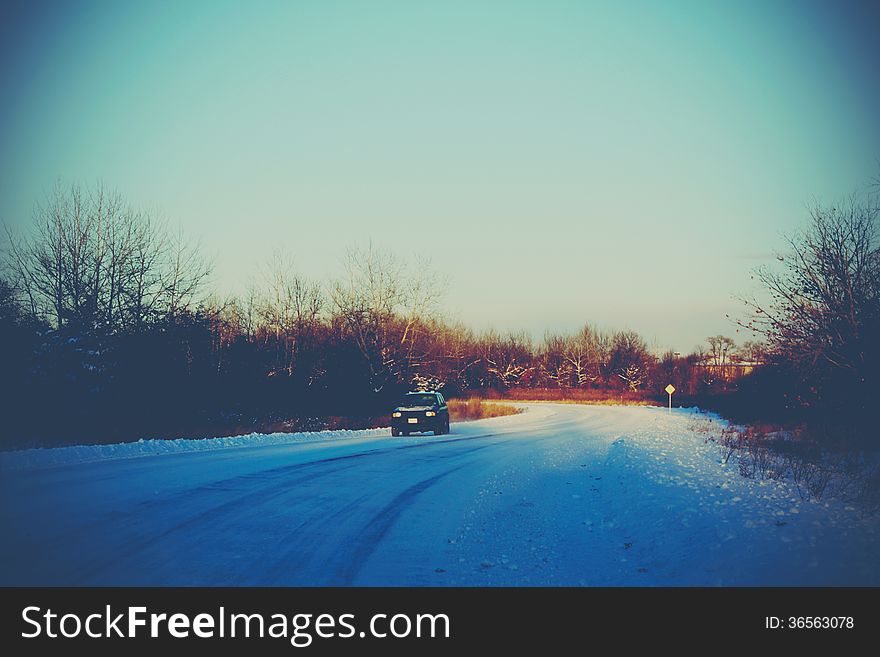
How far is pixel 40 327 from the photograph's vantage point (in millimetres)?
23109

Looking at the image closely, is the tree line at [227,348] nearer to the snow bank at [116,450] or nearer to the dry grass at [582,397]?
the snow bank at [116,450]

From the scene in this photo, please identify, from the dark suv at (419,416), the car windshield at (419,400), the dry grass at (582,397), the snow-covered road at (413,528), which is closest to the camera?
the snow-covered road at (413,528)

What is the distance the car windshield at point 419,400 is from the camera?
2748 centimetres

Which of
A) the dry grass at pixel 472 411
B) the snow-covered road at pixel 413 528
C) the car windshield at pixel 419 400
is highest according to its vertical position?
the car windshield at pixel 419 400

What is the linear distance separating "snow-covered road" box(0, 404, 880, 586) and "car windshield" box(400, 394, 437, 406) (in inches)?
548

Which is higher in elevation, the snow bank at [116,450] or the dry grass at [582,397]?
the snow bank at [116,450]

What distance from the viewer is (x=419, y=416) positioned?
2627 cm

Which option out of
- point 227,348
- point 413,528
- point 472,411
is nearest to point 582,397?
point 472,411

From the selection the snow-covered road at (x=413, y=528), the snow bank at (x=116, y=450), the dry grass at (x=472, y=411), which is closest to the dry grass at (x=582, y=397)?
the dry grass at (x=472, y=411)

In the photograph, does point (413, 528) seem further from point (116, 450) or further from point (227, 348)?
point (227, 348)

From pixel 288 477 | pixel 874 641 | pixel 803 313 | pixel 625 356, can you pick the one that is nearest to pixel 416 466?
pixel 288 477

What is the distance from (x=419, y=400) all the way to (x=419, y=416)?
63.7 inches

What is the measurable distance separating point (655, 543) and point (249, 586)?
478 centimetres

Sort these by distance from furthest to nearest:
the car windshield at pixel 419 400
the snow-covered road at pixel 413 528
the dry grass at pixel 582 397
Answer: the dry grass at pixel 582 397 < the car windshield at pixel 419 400 < the snow-covered road at pixel 413 528
